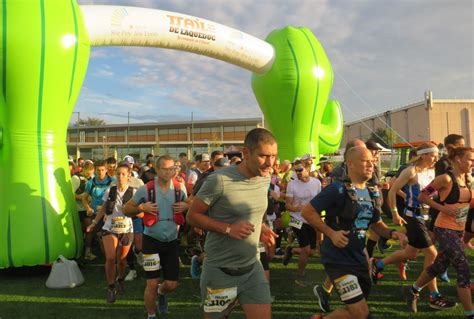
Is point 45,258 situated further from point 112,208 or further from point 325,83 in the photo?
point 325,83

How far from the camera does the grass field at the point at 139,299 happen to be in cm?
430

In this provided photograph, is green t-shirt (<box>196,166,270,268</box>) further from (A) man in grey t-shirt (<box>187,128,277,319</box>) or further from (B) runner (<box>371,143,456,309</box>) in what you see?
(B) runner (<box>371,143,456,309</box>)

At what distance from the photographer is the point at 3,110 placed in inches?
225

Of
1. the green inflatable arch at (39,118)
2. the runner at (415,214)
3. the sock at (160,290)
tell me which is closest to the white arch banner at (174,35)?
the green inflatable arch at (39,118)

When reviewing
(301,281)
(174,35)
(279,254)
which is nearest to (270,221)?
(301,281)

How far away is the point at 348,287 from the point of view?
280cm

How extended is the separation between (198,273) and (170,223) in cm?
197

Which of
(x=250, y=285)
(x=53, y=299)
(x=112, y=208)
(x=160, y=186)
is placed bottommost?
(x=53, y=299)

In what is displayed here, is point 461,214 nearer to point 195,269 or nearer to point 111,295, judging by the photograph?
point 195,269

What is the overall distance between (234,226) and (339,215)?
37.1 inches

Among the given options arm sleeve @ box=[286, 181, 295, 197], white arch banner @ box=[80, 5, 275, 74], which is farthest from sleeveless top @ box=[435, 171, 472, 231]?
white arch banner @ box=[80, 5, 275, 74]

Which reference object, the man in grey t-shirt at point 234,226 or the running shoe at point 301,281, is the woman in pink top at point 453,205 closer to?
the running shoe at point 301,281

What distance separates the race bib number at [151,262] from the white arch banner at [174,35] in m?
5.10

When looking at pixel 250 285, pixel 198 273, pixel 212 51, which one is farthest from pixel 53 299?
pixel 212 51
